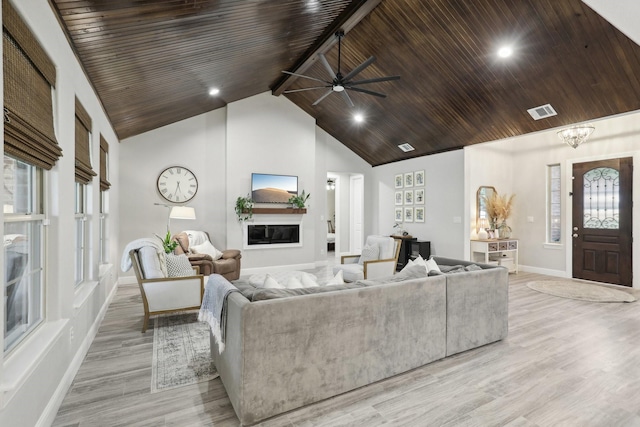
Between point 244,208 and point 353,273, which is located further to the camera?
point 244,208

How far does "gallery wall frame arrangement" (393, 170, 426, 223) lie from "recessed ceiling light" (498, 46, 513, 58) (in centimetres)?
337

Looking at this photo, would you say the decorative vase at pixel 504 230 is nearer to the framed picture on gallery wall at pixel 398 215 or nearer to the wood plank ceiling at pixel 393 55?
the wood plank ceiling at pixel 393 55

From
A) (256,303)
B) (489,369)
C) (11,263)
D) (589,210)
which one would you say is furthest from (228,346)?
(589,210)

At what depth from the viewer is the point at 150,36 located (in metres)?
2.81

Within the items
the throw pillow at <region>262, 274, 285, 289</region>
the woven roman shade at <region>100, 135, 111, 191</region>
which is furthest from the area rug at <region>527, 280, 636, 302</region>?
the woven roman shade at <region>100, 135, 111, 191</region>

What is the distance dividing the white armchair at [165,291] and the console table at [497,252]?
5234mm

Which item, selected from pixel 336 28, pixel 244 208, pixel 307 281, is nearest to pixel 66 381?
pixel 307 281

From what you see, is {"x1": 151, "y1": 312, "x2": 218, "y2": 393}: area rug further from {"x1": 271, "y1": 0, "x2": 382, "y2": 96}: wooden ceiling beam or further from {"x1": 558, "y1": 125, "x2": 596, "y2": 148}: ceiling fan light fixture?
{"x1": 558, "y1": 125, "x2": 596, "y2": 148}: ceiling fan light fixture

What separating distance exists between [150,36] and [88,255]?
7.47 feet

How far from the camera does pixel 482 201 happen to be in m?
6.59

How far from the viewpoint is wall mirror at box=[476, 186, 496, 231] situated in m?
6.52

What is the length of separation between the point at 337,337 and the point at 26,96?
91.5 inches

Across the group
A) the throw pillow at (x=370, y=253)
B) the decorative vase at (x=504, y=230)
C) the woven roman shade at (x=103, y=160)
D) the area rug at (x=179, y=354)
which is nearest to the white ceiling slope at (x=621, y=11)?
the area rug at (x=179, y=354)

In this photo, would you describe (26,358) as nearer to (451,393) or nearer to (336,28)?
(451,393)
